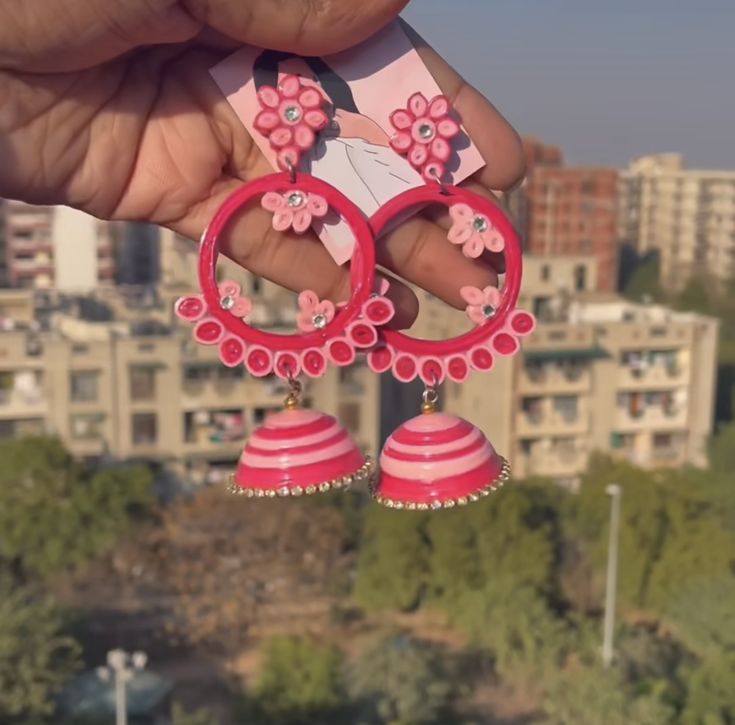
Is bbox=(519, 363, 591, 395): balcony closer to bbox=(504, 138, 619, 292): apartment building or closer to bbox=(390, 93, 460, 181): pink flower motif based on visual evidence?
bbox=(390, 93, 460, 181): pink flower motif

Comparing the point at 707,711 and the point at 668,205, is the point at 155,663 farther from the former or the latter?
the point at 668,205

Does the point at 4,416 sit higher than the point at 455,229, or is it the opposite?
the point at 455,229

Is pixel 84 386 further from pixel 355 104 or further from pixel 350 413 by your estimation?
pixel 355 104

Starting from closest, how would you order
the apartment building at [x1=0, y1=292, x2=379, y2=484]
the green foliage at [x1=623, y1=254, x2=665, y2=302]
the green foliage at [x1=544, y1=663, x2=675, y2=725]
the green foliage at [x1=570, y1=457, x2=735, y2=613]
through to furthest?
the green foliage at [x1=544, y1=663, x2=675, y2=725]
the green foliage at [x1=570, y1=457, x2=735, y2=613]
the apartment building at [x1=0, y1=292, x2=379, y2=484]
the green foliage at [x1=623, y1=254, x2=665, y2=302]

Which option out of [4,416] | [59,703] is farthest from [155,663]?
[4,416]

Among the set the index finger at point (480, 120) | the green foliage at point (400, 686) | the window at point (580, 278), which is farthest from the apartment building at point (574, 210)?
the index finger at point (480, 120)

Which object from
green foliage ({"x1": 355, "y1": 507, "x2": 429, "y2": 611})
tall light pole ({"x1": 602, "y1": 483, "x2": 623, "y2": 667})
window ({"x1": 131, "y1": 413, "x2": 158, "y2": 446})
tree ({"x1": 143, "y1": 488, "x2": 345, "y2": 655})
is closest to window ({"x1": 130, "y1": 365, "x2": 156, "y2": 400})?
window ({"x1": 131, "y1": 413, "x2": 158, "y2": 446})

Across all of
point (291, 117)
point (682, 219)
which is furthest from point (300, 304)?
point (682, 219)

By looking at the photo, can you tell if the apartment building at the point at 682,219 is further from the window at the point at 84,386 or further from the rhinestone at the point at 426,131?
the rhinestone at the point at 426,131
